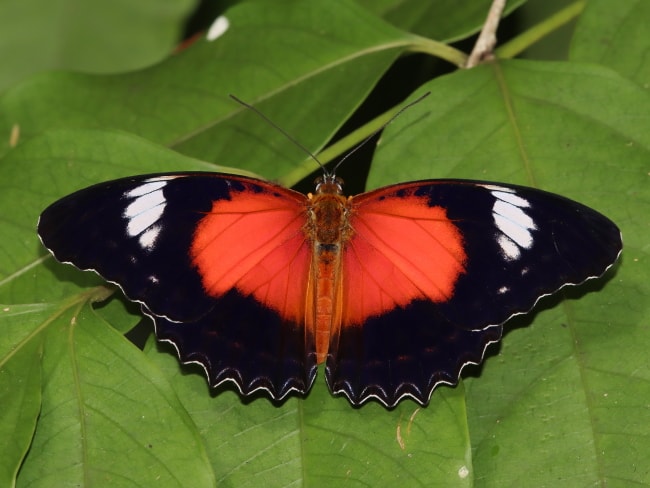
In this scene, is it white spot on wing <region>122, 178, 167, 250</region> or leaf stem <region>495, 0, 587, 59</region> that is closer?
white spot on wing <region>122, 178, 167, 250</region>

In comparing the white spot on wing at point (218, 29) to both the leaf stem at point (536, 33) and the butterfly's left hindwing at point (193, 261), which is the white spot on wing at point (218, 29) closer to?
the butterfly's left hindwing at point (193, 261)

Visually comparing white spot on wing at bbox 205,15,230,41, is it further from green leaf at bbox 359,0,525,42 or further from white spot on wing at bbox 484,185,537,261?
white spot on wing at bbox 484,185,537,261

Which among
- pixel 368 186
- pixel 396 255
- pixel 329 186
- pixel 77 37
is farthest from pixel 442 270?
pixel 77 37

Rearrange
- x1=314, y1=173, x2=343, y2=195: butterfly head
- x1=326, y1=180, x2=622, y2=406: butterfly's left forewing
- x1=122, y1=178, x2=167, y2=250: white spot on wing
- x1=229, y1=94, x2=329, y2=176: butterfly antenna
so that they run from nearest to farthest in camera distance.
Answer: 1. x1=326, y1=180, x2=622, y2=406: butterfly's left forewing
2. x1=122, y1=178, x2=167, y2=250: white spot on wing
3. x1=229, y1=94, x2=329, y2=176: butterfly antenna
4. x1=314, y1=173, x2=343, y2=195: butterfly head


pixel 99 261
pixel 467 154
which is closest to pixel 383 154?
pixel 467 154

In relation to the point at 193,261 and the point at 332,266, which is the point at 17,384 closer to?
the point at 193,261

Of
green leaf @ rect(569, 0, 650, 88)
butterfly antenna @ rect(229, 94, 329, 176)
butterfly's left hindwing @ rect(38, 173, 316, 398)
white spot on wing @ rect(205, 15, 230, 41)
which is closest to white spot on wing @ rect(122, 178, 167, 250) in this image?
butterfly's left hindwing @ rect(38, 173, 316, 398)

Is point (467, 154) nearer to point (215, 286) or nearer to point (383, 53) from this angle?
point (383, 53)
